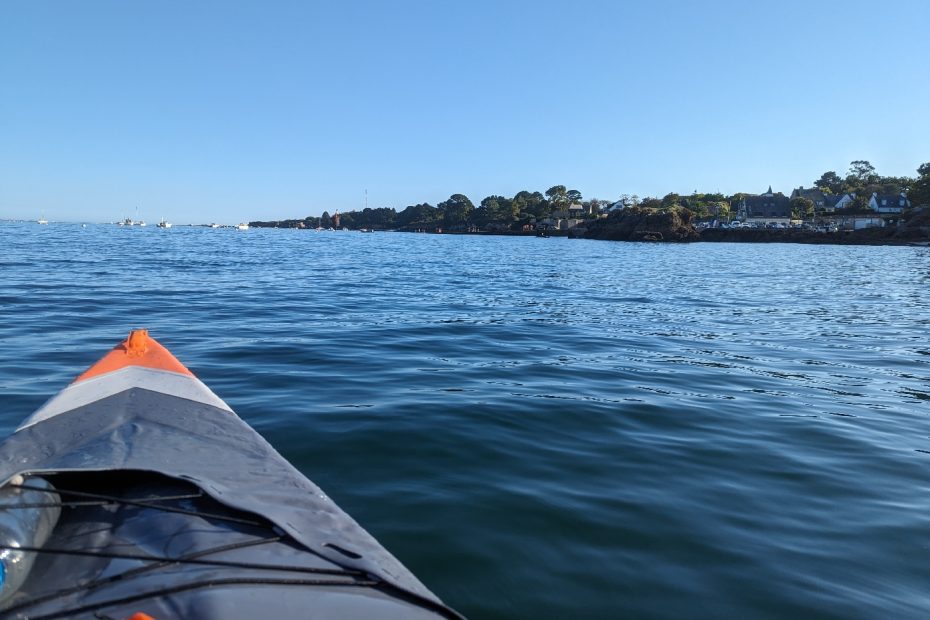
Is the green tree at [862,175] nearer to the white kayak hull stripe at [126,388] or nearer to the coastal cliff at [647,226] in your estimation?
the coastal cliff at [647,226]

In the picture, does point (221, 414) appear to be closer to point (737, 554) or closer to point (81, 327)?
point (737, 554)

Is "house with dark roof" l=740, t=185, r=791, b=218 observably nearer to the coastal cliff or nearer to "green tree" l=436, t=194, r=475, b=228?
the coastal cliff

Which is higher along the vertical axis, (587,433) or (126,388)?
(126,388)

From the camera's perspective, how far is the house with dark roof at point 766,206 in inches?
4572

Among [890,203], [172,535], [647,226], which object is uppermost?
[890,203]

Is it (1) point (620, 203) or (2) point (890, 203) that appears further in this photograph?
(1) point (620, 203)

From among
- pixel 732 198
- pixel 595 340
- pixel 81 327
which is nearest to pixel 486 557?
pixel 595 340

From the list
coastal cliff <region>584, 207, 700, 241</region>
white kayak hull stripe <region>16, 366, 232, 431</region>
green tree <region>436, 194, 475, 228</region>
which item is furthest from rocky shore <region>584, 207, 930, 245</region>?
white kayak hull stripe <region>16, 366, 232, 431</region>

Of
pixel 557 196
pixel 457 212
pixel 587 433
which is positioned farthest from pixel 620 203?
pixel 587 433

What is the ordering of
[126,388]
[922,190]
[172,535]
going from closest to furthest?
[172,535], [126,388], [922,190]

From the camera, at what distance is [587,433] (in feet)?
19.0

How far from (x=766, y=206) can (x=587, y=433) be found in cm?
13029

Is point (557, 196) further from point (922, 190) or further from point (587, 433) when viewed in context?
point (587, 433)

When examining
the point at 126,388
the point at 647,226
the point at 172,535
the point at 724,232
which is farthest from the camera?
Result: the point at 647,226
